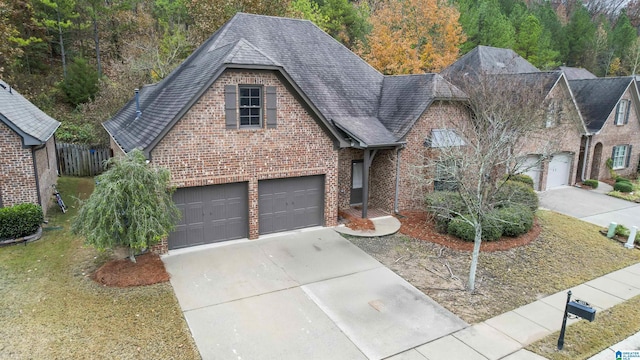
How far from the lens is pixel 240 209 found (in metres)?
13.5

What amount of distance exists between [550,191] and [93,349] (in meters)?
24.0

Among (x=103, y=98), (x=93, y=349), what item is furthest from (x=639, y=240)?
(x=103, y=98)

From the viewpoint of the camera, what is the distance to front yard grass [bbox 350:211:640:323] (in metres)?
10.4

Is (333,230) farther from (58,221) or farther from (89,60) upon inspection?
(89,60)

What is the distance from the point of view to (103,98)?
25.3 metres

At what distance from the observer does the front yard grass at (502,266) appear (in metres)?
10.4

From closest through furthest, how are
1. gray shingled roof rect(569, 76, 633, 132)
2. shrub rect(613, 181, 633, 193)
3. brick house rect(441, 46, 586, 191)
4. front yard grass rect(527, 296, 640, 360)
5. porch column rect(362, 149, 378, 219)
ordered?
front yard grass rect(527, 296, 640, 360), porch column rect(362, 149, 378, 219), brick house rect(441, 46, 586, 191), shrub rect(613, 181, 633, 193), gray shingled roof rect(569, 76, 633, 132)

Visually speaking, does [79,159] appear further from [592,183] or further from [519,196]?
[592,183]

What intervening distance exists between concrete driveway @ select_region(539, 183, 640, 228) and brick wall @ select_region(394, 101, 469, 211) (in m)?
7.24

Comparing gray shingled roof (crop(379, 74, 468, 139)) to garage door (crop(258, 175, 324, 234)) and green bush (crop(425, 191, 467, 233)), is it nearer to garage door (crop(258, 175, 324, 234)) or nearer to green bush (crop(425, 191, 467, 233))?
green bush (crop(425, 191, 467, 233))

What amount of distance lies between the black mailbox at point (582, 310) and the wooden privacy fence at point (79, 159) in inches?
882

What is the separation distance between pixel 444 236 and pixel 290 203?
5.77m

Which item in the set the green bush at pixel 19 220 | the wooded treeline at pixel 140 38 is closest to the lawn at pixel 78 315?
the green bush at pixel 19 220

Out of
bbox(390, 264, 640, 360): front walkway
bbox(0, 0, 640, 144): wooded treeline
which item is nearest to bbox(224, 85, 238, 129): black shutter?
bbox(390, 264, 640, 360): front walkway
